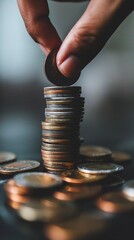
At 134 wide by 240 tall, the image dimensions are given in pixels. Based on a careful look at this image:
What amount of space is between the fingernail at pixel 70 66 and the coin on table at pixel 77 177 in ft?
1.07

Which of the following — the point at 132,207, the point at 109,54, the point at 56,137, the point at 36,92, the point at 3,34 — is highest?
the point at 3,34

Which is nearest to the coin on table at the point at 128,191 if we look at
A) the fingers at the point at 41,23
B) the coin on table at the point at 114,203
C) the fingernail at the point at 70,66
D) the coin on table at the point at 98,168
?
the coin on table at the point at 114,203

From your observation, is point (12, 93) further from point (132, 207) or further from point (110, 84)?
point (132, 207)

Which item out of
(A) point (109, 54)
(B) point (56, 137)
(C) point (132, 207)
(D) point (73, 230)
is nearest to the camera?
(D) point (73, 230)

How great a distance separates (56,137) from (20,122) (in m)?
1.52

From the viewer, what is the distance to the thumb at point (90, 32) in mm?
719

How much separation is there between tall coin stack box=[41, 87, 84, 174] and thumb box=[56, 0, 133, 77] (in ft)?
0.51

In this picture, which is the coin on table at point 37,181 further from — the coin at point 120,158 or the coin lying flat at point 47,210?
the coin at point 120,158

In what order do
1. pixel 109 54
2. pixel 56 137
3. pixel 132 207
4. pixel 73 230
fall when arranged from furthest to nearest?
pixel 109 54 → pixel 56 137 → pixel 132 207 → pixel 73 230

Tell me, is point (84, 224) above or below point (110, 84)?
below

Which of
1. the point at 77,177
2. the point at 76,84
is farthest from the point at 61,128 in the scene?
the point at 76,84

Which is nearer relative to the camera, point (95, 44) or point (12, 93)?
point (95, 44)

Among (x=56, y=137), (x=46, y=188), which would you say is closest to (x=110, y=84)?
(x=56, y=137)

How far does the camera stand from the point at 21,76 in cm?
261
